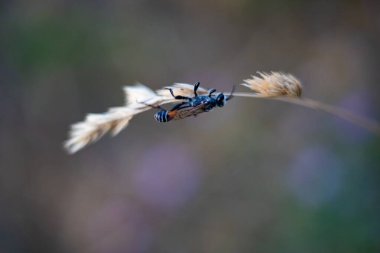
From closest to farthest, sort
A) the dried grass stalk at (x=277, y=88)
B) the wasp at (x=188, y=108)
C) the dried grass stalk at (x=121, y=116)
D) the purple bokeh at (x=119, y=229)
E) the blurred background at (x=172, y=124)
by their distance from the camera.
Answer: the dried grass stalk at (x=277, y=88) → the dried grass stalk at (x=121, y=116) → the wasp at (x=188, y=108) → the blurred background at (x=172, y=124) → the purple bokeh at (x=119, y=229)

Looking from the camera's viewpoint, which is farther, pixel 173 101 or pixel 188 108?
pixel 188 108

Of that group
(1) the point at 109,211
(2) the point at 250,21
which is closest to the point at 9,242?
(1) the point at 109,211

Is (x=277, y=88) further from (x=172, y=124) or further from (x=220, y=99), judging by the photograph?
(x=172, y=124)

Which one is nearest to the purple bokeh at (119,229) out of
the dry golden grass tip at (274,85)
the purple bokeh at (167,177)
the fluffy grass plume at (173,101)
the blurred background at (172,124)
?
the blurred background at (172,124)

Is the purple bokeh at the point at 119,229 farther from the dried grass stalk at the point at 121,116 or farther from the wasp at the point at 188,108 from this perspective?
the dried grass stalk at the point at 121,116

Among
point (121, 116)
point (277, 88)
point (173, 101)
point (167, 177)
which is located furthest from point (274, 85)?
point (167, 177)

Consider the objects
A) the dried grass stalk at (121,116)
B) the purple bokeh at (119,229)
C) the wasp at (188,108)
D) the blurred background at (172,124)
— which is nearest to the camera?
the dried grass stalk at (121,116)
